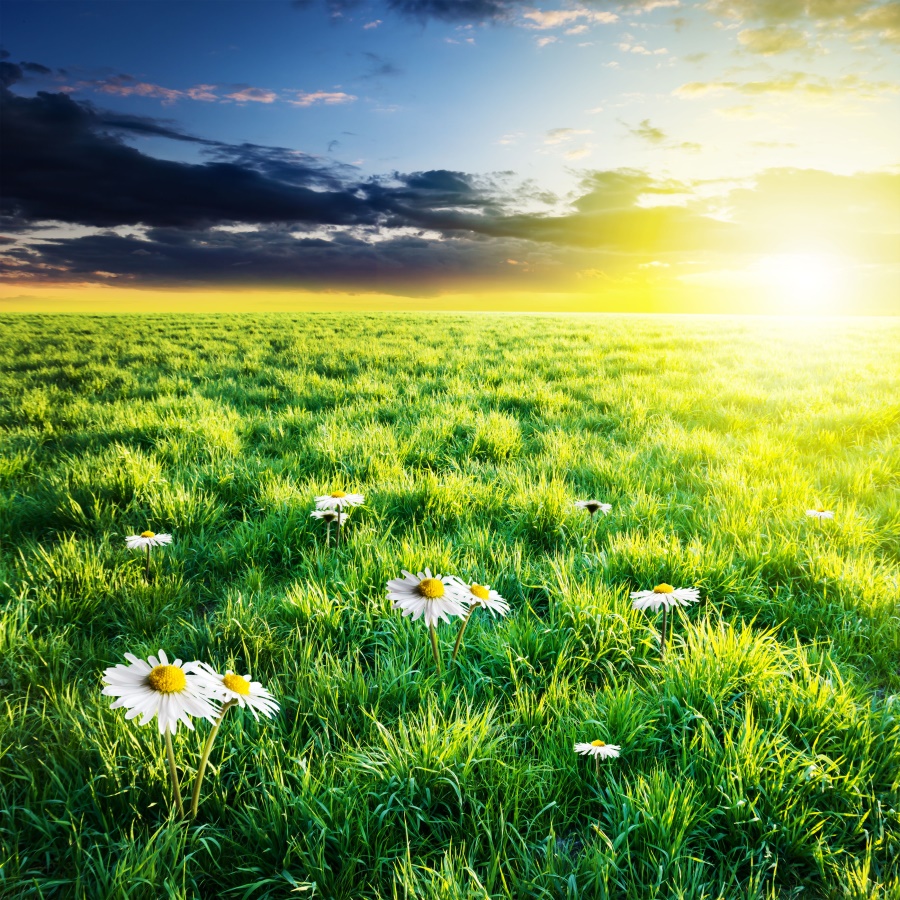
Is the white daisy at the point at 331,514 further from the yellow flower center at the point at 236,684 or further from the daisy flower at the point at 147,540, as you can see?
the yellow flower center at the point at 236,684

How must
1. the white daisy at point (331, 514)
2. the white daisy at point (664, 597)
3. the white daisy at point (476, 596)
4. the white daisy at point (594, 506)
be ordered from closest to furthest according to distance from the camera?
the white daisy at point (476, 596), the white daisy at point (664, 597), the white daisy at point (331, 514), the white daisy at point (594, 506)

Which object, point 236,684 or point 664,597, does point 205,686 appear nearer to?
point 236,684

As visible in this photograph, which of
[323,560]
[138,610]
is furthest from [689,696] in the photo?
[138,610]

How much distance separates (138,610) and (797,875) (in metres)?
2.82

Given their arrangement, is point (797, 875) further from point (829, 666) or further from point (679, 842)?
point (829, 666)

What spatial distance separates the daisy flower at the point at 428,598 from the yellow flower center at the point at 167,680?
28.4 inches

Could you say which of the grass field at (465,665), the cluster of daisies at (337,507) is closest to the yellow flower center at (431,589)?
the grass field at (465,665)

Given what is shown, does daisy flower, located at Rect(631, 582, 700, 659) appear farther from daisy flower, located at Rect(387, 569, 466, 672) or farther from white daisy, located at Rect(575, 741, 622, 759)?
daisy flower, located at Rect(387, 569, 466, 672)

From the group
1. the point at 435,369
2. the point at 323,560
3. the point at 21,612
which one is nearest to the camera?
the point at 21,612

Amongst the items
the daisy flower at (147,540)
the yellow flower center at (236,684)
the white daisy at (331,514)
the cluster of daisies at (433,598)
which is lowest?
the daisy flower at (147,540)

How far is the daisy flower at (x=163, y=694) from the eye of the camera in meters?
1.48

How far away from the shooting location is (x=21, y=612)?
2615 millimetres

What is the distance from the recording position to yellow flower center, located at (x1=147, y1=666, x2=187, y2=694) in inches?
60.8

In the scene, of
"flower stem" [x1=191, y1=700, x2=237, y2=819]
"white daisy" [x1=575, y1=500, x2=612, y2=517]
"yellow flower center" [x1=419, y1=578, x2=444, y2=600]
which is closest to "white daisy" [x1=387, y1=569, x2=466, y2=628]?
"yellow flower center" [x1=419, y1=578, x2=444, y2=600]
